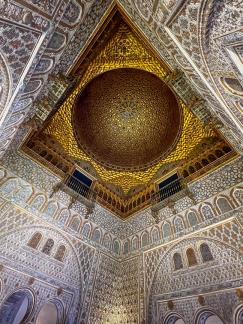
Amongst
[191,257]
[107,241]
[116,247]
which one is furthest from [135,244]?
[191,257]

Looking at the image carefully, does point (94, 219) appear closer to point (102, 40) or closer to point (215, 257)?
point (215, 257)

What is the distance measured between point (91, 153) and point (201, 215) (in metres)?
5.05

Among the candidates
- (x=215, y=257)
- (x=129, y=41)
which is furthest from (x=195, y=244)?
(x=129, y=41)

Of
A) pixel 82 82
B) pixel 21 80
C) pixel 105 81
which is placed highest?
pixel 105 81

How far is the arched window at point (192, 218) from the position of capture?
20.0 ft

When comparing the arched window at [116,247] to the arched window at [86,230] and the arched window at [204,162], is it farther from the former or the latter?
the arched window at [204,162]

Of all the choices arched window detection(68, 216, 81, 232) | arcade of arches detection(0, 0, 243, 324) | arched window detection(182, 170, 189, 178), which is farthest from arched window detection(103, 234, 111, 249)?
arched window detection(182, 170, 189, 178)

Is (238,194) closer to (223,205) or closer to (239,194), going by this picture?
(239,194)

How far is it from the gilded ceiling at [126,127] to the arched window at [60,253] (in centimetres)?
342

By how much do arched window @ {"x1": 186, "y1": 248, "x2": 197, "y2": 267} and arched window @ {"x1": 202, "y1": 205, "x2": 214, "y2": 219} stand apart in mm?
1138

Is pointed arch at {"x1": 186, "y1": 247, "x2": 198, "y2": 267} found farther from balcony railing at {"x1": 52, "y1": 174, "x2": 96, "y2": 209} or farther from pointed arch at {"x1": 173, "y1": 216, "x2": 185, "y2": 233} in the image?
balcony railing at {"x1": 52, "y1": 174, "x2": 96, "y2": 209}

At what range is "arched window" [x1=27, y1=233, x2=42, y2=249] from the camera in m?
5.60

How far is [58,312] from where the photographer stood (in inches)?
204

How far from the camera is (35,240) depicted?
5.71 meters
